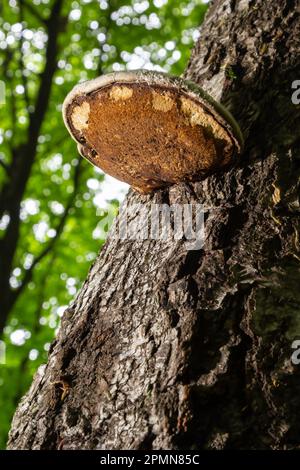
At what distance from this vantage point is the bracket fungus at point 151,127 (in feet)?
5.08

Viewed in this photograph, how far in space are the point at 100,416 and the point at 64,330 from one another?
1.56 ft

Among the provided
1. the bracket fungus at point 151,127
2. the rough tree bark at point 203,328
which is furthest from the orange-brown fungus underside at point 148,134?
the rough tree bark at point 203,328

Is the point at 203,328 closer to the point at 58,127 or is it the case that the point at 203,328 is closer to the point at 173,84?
the point at 173,84

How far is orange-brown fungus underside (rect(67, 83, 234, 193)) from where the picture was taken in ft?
5.19

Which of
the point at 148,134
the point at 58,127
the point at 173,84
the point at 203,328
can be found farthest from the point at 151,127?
the point at 58,127

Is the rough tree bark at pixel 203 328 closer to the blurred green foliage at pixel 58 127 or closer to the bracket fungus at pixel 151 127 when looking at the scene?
the bracket fungus at pixel 151 127

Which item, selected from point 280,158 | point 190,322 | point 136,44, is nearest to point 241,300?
point 190,322

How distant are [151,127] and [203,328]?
760 mm

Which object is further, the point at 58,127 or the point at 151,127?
the point at 58,127

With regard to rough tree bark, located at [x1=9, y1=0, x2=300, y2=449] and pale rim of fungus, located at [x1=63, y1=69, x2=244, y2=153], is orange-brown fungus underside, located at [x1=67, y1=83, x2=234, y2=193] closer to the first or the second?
pale rim of fungus, located at [x1=63, y1=69, x2=244, y2=153]

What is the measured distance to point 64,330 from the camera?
1.82 meters

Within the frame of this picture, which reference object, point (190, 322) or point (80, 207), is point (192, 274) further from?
point (80, 207)

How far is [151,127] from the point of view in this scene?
1.68 m

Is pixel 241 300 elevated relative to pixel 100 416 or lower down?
elevated
